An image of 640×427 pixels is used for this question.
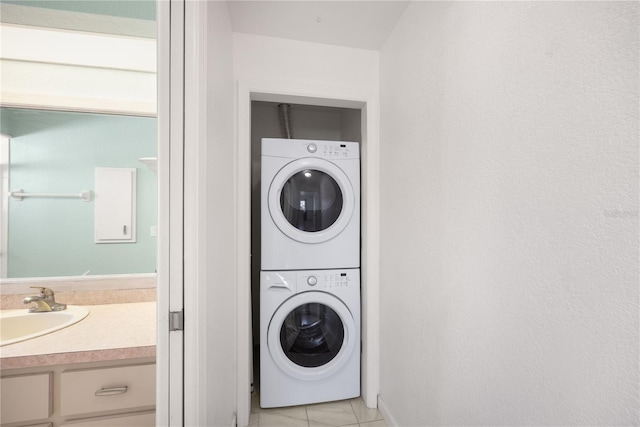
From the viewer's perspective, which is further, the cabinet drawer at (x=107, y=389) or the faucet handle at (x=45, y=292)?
the cabinet drawer at (x=107, y=389)

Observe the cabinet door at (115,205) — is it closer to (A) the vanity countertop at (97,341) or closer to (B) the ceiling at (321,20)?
(A) the vanity countertop at (97,341)

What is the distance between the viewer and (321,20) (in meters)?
1.54

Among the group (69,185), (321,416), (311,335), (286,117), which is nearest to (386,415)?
(321,416)

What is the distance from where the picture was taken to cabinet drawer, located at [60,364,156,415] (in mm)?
905

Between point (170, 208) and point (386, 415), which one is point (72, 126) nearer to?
point (170, 208)

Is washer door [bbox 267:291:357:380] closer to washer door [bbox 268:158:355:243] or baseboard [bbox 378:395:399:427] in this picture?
baseboard [bbox 378:395:399:427]

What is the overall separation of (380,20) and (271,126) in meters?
1.57

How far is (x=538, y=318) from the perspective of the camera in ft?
2.37

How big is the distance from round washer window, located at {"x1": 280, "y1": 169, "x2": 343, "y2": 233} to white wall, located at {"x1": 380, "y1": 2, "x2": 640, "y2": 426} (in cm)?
61

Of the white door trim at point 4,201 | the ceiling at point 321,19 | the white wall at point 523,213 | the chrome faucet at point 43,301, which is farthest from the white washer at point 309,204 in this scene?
the white door trim at point 4,201

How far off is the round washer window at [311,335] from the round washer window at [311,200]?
0.58 meters

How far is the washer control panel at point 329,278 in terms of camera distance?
1778 millimetres

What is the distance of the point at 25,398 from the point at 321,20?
6.80 ft

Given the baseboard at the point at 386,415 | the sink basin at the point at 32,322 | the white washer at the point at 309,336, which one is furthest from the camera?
the white washer at the point at 309,336
